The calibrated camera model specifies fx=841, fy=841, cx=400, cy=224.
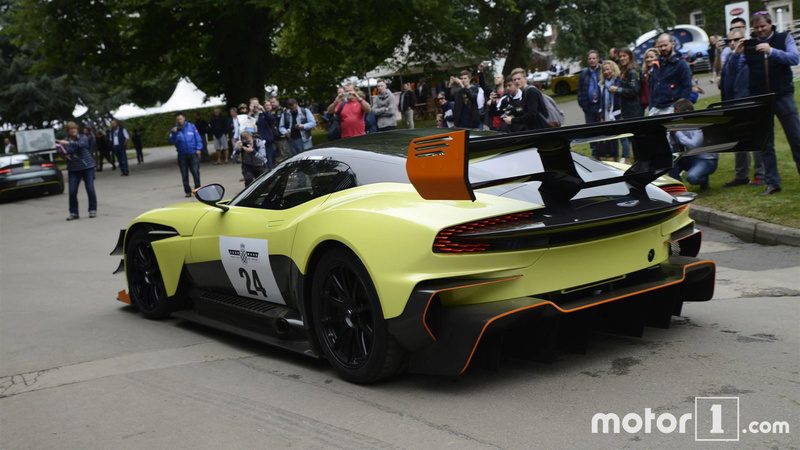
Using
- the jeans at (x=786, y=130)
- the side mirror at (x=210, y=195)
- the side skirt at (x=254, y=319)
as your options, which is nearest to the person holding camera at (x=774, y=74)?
the jeans at (x=786, y=130)

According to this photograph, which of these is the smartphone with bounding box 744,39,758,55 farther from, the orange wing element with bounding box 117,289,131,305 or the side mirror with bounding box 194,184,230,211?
the orange wing element with bounding box 117,289,131,305

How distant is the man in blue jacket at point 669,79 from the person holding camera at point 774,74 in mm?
1328

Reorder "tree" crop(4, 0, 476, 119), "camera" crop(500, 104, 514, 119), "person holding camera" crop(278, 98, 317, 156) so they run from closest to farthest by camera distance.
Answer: "camera" crop(500, 104, 514, 119), "person holding camera" crop(278, 98, 317, 156), "tree" crop(4, 0, 476, 119)

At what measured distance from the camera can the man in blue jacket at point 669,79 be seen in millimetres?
10719

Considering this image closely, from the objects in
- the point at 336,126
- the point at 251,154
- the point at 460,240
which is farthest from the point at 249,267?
the point at 336,126

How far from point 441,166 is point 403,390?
4.33 feet

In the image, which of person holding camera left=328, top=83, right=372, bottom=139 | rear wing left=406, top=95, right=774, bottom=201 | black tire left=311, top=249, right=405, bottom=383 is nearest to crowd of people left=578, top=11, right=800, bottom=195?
rear wing left=406, top=95, right=774, bottom=201

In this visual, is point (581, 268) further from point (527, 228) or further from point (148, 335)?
point (148, 335)

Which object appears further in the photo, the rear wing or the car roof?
the car roof

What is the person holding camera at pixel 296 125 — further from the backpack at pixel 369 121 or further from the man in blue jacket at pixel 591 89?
the man in blue jacket at pixel 591 89

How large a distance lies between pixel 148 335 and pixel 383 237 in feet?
10.0

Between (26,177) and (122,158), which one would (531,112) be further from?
(122,158)

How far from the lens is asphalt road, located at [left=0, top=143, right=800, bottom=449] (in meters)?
3.72
